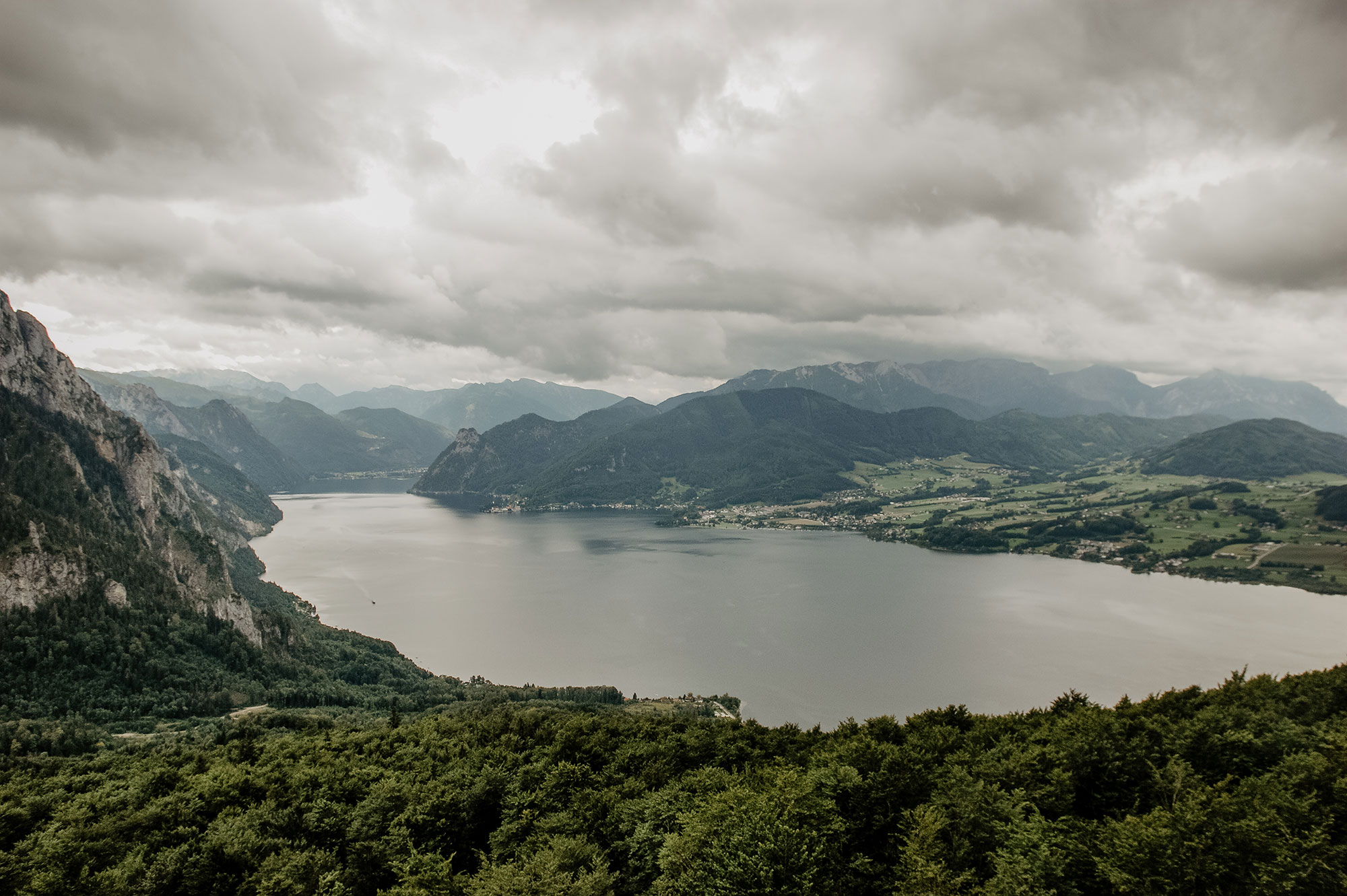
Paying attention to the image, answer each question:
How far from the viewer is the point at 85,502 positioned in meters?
118

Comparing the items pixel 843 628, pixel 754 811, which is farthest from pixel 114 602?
pixel 843 628

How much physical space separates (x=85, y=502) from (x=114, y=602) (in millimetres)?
26024

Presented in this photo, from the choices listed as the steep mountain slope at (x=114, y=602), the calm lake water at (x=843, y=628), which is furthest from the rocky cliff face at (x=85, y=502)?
the calm lake water at (x=843, y=628)

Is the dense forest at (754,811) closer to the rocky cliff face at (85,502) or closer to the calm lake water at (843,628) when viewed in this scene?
the calm lake water at (843,628)

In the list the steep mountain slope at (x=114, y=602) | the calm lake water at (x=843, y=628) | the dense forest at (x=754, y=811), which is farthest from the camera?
the calm lake water at (x=843, y=628)

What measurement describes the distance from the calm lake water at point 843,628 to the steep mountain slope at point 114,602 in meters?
18.4

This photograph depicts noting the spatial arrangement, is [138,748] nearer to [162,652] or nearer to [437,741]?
[437,741]

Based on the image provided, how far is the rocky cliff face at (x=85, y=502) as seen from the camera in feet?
324

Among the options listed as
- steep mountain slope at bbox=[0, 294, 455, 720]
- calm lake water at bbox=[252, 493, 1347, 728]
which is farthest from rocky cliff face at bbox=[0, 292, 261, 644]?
calm lake water at bbox=[252, 493, 1347, 728]

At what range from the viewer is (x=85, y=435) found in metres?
134

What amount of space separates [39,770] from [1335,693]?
97.1 metres

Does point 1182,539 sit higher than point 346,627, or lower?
higher

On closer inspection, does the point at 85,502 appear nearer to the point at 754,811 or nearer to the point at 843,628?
the point at 843,628

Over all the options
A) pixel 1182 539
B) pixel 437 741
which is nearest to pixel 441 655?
pixel 437 741
